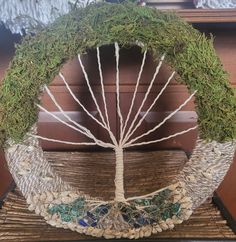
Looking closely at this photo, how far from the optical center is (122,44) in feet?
1.97

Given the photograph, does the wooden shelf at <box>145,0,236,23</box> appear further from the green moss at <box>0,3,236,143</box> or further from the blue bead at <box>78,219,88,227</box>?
the blue bead at <box>78,219,88,227</box>

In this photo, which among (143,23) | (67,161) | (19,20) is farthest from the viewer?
(67,161)

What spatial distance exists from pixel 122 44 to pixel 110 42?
2cm

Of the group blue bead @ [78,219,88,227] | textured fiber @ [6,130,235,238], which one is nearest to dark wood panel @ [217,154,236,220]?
textured fiber @ [6,130,235,238]

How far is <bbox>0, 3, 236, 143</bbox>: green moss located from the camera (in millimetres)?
582

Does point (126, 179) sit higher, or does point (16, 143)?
point (16, 143)

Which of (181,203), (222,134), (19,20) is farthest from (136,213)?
(19,20)

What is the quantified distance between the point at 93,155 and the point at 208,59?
0.42 meters

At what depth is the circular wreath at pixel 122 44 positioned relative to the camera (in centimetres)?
58

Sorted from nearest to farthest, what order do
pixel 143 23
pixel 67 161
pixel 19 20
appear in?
pixel 143 23, pixel 19 20, pixel 67 161

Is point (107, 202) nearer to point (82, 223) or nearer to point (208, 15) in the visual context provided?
point (82, 223)

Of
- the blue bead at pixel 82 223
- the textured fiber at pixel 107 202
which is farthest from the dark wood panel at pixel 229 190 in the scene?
the blue bead at pixel 82 223

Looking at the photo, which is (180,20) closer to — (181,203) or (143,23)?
(143,23)

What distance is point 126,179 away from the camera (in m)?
0.80
